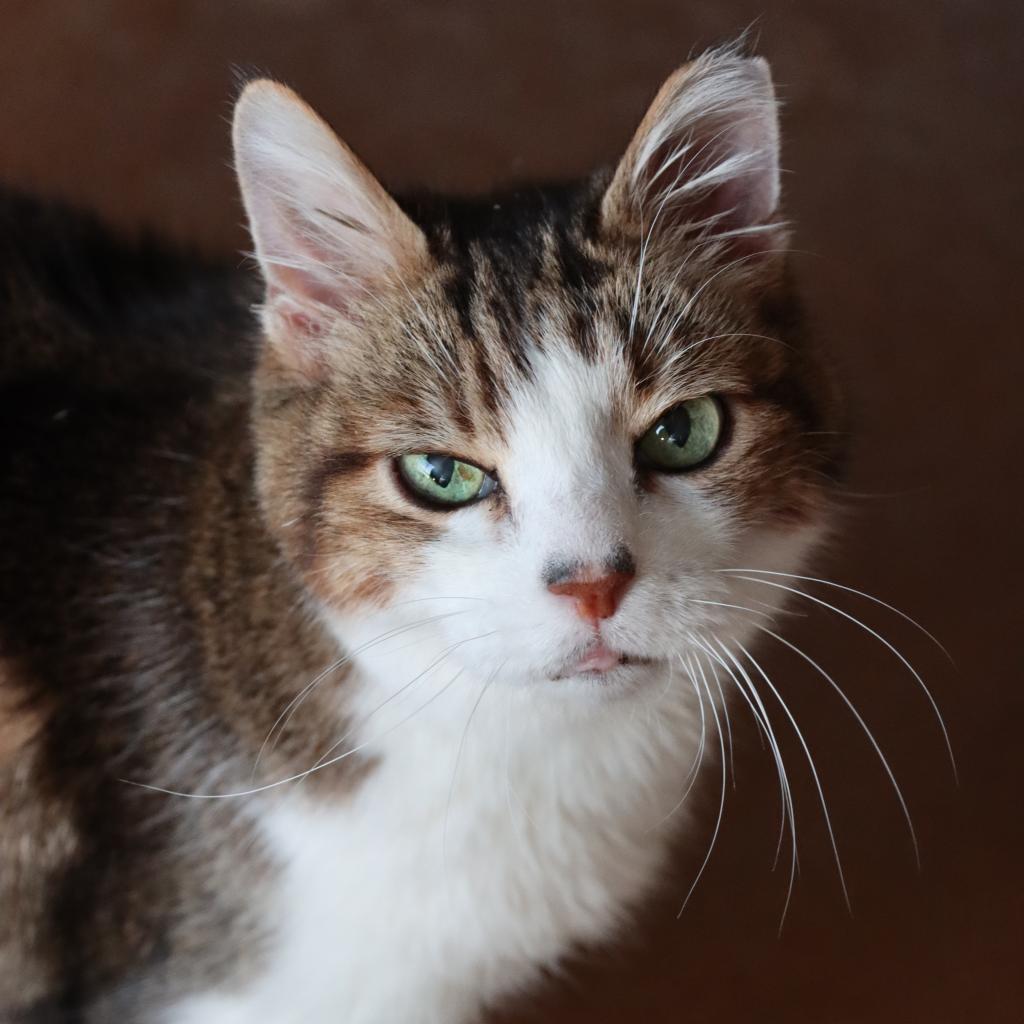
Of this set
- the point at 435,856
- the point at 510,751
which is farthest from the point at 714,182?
the point at 435,856

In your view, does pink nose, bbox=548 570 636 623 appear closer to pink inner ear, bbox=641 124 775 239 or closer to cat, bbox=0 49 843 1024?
cat, bbox=0 49 843 1024

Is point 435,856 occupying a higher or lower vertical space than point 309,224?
lower

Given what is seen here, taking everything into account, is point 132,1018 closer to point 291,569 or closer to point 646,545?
point 291,569

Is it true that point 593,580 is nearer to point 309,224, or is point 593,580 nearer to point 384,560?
point 384,560

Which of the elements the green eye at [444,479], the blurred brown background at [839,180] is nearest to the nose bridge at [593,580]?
the green eye at [444,479]

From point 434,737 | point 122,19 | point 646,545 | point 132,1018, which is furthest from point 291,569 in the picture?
point 122,19

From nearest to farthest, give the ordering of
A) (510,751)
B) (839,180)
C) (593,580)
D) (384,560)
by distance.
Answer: (593,580) → (384,560) → (510,751) → (839,180)

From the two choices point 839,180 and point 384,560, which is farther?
point 839,180

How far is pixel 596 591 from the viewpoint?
878 millimetres

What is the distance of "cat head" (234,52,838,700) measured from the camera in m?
0.92

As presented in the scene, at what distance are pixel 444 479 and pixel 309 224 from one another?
0.24m

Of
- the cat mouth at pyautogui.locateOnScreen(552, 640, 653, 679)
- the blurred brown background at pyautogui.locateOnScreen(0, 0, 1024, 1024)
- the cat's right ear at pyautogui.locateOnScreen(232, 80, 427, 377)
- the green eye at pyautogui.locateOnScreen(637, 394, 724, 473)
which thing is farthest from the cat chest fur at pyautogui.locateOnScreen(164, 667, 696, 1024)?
the blurred brown background at pyautogui.locateOnScreen(0, 0, 1024, 1024)

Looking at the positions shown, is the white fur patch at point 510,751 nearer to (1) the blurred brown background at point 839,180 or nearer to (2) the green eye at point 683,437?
(2) the green eye at point 683,437

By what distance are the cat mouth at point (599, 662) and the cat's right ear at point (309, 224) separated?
0.33 meters
